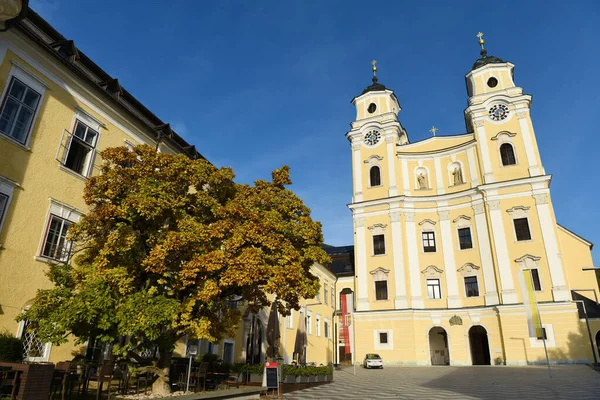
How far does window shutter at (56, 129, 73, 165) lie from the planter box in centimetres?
756

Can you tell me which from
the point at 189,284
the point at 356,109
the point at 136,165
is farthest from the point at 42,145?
the point at 356,109

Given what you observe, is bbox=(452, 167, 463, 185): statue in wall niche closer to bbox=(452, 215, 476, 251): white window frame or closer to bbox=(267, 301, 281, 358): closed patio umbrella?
bbox=(452, 215, 476, 251): white window frame

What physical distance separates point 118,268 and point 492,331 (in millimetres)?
32171

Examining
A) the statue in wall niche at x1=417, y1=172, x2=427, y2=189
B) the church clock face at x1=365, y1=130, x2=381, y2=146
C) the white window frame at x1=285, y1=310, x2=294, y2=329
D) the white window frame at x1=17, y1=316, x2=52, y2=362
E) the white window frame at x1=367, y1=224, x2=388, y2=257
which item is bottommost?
the white window frame at x1=17, y1=316, x2=52, y2=362

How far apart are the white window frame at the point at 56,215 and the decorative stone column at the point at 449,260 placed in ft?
103

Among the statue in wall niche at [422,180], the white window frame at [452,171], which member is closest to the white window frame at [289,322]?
the statue in wall niche at [422,180]

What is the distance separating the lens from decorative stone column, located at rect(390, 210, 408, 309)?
119ft

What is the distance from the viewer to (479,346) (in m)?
36.5

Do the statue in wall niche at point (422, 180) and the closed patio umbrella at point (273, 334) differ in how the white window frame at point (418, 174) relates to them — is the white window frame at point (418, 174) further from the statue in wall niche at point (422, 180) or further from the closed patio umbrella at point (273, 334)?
the closed patio umbrella at point (273, 334)

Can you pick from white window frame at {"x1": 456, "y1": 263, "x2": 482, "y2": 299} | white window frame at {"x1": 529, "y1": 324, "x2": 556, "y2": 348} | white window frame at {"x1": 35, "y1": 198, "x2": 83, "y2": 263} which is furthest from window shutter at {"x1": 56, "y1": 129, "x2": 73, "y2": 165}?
white window frame at {"x1": 529, "y1": 324, "x2": 556, "y2": 348}

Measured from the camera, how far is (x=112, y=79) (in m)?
16.3

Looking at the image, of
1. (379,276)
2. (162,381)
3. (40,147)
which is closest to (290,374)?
(162,381)

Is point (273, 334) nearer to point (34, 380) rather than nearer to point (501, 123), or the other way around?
point (34, 380)

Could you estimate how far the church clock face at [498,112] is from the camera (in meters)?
38.2
